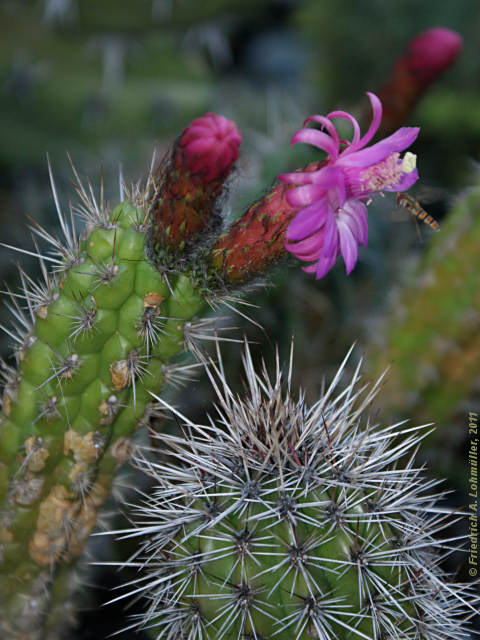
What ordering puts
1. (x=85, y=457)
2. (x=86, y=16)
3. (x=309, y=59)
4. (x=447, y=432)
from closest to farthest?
1. (x=85, y=457)
2. (x=447, y=432)
3. (x=86, y=16)
4. (x=309, y=59)

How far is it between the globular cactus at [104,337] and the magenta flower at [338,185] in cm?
4

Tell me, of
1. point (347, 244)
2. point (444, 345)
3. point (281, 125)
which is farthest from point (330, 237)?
point (281, 125)

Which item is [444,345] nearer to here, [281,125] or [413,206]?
[413,206]

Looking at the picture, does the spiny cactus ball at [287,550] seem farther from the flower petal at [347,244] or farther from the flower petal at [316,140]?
the flower petal at [316,140]

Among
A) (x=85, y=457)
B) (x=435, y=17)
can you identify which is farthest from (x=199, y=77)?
(x=85, y=457)

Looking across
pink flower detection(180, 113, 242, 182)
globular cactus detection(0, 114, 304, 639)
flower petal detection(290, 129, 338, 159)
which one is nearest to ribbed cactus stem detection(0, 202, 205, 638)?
globular cactus detection(0, 114, 304, 639)

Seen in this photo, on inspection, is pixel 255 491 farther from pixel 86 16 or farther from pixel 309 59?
pixel 309 59

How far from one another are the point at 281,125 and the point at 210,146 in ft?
3.28

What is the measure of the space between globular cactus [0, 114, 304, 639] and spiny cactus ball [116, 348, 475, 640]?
0.13m

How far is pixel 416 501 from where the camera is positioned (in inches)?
27.0

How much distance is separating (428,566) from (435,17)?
5.91 ft

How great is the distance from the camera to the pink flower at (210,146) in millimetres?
632

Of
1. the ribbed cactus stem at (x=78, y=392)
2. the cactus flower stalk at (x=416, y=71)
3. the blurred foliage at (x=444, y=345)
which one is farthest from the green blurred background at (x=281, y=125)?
the ribbed cactus stem at (x=78, y=392)

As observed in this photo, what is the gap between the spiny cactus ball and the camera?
1.99 ft
